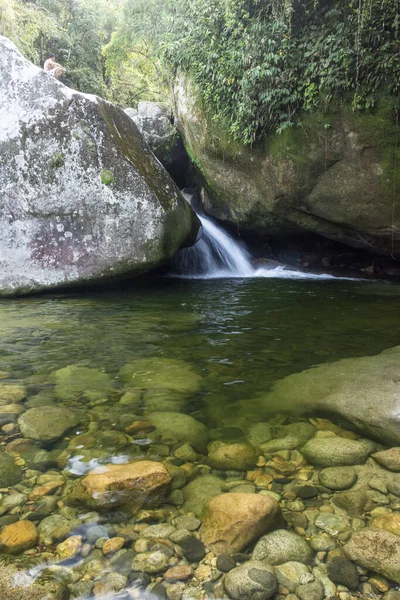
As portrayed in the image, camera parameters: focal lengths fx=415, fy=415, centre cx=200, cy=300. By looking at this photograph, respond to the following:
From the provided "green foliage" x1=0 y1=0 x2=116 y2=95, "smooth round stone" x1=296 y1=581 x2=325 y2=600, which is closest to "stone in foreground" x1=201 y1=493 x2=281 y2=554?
"smooth round stone" x1=296 y1=581 x2=325 y2=600

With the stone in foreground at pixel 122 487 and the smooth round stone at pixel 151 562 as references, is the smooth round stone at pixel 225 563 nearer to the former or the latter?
the smooth round stone at pixel 151 562

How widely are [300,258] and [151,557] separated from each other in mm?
10930

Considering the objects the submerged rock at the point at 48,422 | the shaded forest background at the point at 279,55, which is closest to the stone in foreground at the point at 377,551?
the submerged rock at the point at 48,422

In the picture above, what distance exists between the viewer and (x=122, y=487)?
2.18m

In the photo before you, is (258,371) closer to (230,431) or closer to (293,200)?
(230,431)

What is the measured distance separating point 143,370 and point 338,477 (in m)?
2.16

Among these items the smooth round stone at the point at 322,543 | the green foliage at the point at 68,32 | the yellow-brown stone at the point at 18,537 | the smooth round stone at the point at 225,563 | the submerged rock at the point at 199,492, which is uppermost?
the green foliage at the point at 68,32

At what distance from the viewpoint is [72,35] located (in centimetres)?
1978

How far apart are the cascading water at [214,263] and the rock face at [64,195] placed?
318 cm

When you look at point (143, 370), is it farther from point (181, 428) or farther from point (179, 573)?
point (179, 573)

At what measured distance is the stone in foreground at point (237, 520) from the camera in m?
1.88

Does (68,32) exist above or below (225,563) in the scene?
above

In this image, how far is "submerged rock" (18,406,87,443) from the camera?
281 cm

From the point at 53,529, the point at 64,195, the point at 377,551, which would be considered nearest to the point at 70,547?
the point at 53,529
